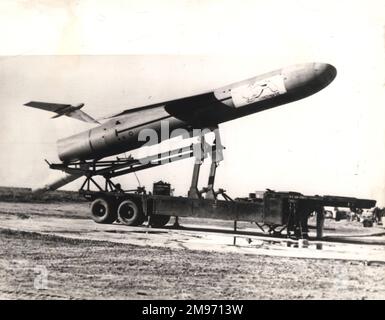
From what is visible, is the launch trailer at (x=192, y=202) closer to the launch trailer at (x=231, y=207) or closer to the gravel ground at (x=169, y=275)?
the launch trailer at (x=231, y=207)

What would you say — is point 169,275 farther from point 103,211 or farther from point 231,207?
point 103,211

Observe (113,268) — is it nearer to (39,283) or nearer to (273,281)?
(39,283)

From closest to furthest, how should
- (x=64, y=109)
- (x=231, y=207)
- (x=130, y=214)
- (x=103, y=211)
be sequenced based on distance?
(x=231, y=207) → (x=64, y=109) → (x=130, y=214) → (x=103, y=211)

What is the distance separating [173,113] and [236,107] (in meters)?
1.57

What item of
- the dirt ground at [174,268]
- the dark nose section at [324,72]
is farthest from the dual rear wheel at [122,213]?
the dark nose section at [324,72]

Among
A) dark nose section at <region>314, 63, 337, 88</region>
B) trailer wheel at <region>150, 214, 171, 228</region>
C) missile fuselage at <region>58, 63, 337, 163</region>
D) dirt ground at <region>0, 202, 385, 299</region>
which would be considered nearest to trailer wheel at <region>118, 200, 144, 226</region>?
trailer wheel at <region>150, 214, 171, 228</region>

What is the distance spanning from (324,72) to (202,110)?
296 centimetres

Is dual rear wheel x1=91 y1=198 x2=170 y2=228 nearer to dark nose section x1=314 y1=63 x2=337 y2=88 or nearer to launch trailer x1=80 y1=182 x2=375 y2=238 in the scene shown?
launch trailer x1=80 y1=182 x2=375 y2=238

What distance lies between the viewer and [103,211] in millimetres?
13125

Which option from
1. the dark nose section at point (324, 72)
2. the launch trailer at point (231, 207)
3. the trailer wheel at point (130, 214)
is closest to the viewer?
the dark nose section at point (324, 72)

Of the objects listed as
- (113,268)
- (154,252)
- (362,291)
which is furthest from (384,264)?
(113,268)

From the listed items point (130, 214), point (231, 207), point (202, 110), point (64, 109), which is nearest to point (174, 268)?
point (231, 207)

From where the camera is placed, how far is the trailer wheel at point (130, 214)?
12.4m

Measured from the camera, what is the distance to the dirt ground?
598 centimetres
